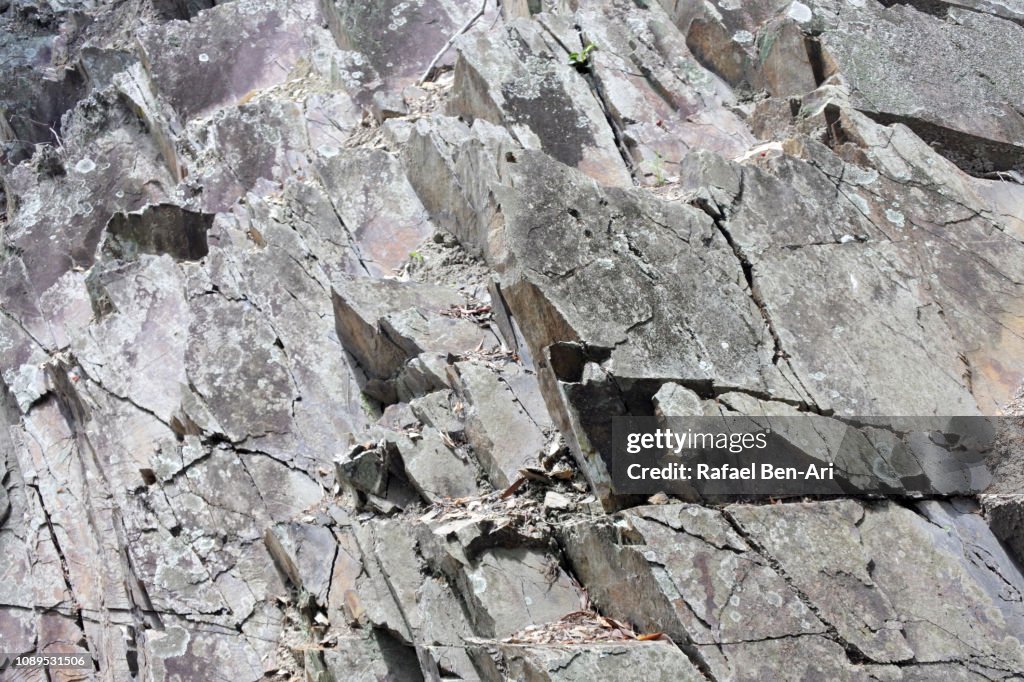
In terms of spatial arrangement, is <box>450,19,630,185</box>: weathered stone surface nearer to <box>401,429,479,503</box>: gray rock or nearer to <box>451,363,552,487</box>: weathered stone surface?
<box>451,363,552,487</box>: weathered stone surface

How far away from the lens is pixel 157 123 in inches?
478

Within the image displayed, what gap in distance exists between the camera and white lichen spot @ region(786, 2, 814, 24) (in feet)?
32.3

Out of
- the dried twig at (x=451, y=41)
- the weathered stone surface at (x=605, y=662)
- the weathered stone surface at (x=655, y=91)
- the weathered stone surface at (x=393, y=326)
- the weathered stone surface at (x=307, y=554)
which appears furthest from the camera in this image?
the dried twig at (x=451, y=41)

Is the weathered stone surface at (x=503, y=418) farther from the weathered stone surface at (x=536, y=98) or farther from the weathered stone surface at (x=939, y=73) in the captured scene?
the weathered stone surface at (x=939, y=73)

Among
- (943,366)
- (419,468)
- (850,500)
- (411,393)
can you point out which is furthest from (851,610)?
(411,393)

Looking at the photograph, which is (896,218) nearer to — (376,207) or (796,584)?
(796,584)

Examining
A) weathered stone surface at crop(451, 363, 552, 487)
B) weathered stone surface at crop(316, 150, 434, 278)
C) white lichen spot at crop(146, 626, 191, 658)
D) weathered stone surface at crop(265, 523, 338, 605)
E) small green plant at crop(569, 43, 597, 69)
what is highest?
small green plant at crop(569, 43, 597, 69)

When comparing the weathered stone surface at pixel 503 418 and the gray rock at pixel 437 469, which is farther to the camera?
the gray rock at pixel 437 469

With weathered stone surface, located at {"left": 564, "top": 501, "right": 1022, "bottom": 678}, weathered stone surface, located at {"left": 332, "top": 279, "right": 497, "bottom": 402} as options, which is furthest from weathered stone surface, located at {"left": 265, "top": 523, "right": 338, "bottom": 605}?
weathered stone surface, located at {"left": 564, "top": 501, "right": 1022, "bottom": 678}

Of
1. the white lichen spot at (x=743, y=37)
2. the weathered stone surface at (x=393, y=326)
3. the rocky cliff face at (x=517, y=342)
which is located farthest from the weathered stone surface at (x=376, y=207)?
the white lichen spot at (x=743, y=37)

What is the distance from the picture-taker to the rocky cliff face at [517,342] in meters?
5.82

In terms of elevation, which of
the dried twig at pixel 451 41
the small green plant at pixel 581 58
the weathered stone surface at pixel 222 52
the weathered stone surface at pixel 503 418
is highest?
the weathered stone surface at pixel 222 52

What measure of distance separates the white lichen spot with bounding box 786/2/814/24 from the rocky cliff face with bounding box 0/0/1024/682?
0.17ft

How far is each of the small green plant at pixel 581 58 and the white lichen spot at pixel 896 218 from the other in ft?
11.7
